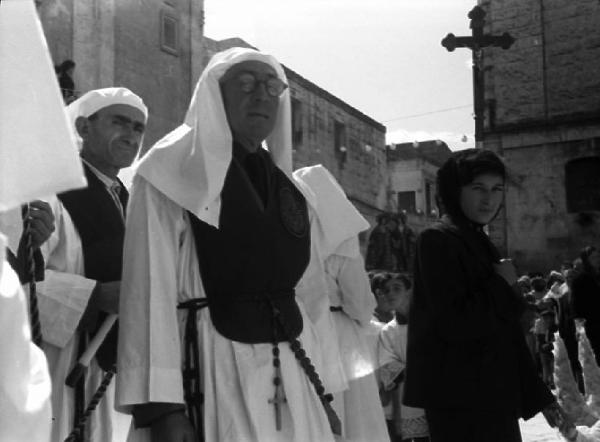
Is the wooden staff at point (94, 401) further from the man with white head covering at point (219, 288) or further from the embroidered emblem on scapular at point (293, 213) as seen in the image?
the embroidered emblem on scapular at point (293, 213)

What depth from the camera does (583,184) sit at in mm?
23656

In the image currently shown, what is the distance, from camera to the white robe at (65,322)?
3.60m

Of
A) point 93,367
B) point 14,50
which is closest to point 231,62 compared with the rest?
point 93,367

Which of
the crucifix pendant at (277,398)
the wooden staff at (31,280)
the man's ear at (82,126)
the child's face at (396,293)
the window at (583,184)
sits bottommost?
the crucifix pendant at (277,398)

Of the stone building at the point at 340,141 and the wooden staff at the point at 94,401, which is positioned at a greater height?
the stone building at the point at 340,141

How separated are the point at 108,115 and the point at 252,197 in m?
1.47

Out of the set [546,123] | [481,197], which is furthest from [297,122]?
[481,197]

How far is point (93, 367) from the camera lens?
387cm

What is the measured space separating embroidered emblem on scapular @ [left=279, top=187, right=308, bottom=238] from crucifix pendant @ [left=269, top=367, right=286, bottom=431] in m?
0.51

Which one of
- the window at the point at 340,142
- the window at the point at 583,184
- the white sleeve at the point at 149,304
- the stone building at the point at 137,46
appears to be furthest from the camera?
the window at the point at 340,142

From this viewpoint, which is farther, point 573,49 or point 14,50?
point 573,49

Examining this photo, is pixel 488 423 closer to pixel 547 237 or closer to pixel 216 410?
pixel 216 410

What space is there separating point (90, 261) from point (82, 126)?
751 millimetres

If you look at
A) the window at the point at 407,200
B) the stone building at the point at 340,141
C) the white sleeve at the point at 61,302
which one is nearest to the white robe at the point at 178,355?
the white sleeve at the point at 61,302
